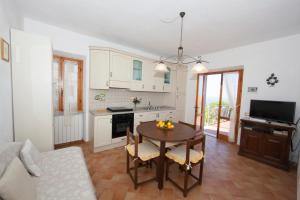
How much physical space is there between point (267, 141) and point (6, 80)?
176 inches

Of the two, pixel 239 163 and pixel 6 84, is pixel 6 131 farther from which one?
pixel 239 163

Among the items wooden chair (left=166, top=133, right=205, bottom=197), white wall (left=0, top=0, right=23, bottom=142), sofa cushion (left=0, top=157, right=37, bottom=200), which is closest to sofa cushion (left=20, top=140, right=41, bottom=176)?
sofa cushion (left=0, top=157, right=37, bottom=200)

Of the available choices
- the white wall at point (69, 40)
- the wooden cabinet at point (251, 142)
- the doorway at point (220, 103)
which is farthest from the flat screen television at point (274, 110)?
the white wall at point (69, 40)

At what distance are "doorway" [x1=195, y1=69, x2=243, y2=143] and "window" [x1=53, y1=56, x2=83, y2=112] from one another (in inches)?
144

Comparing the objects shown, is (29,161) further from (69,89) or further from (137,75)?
(137,75)

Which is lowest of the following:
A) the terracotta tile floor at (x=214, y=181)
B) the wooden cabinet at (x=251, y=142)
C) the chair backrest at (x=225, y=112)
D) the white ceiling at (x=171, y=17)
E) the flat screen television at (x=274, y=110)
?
the terracotta tile floor at (x=214, y=181)

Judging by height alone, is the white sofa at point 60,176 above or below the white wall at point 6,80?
below

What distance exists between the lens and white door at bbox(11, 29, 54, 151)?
1867 mm

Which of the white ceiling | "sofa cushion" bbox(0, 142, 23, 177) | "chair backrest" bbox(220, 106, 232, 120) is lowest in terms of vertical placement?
"sofa cushion" bbox(0, 142, 23, 177)

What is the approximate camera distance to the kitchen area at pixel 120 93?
9.65 feet

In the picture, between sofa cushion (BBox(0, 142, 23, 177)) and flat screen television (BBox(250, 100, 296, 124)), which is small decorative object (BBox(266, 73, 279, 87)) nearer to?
flat screen television (BBox(250, 100, 296, 124))

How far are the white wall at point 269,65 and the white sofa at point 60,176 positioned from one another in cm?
379

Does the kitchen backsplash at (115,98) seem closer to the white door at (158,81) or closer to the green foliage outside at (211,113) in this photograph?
the white door at (158,81)

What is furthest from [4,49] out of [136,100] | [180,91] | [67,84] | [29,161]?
[180,91]
